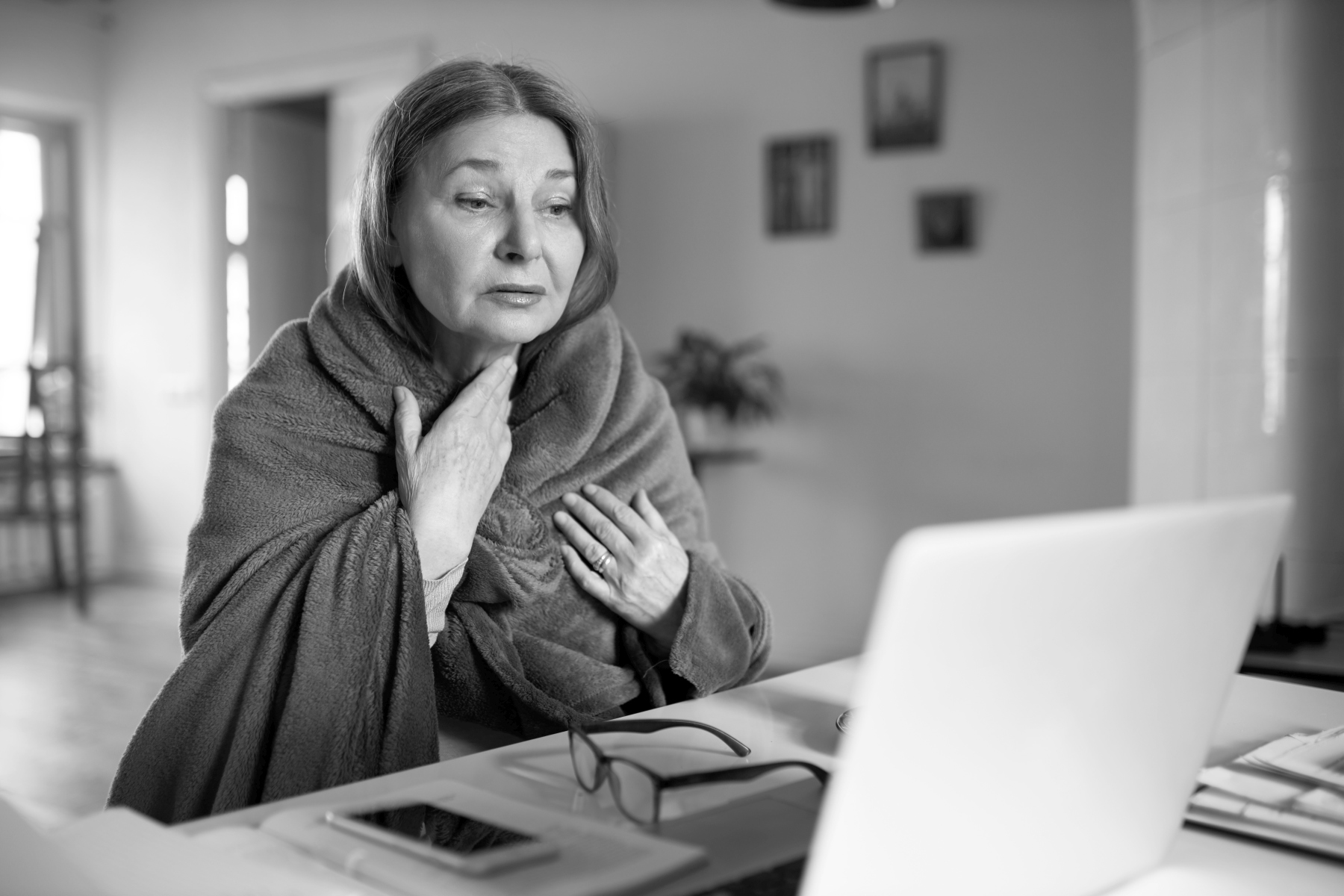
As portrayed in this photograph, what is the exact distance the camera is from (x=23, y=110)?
606cm

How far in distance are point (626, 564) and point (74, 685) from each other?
337 cm

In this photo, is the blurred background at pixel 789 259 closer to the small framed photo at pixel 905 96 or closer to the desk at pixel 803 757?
the small framed photo at pixel 905 96

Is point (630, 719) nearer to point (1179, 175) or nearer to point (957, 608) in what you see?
point (957, 608)

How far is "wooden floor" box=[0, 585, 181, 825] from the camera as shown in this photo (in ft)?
9.57

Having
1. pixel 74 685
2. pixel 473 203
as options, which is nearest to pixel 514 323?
pixel 473 203

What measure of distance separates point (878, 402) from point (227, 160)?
3680 mm

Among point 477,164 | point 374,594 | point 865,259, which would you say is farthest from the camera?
point 865,259

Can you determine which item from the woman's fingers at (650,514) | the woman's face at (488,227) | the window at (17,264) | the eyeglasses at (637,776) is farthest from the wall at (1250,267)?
the window at (17,264)

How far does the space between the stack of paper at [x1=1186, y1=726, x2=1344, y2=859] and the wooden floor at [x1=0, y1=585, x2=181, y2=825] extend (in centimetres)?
187

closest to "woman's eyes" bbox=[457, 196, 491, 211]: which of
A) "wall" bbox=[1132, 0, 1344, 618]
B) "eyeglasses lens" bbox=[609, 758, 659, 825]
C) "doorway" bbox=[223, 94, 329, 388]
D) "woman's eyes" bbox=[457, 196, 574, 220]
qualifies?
"woman's eyes" bbox=[457, 196, 574, 220]

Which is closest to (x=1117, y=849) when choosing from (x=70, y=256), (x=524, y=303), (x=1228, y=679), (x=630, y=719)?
(x=1228, y=679)

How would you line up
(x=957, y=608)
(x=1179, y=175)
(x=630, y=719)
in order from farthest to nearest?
(x=1179, y=175) → (x=630, y=719) → (x=957, y=608)

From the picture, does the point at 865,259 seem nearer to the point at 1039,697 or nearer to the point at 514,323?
the point at 514,323

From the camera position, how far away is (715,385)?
4078 millimetres
